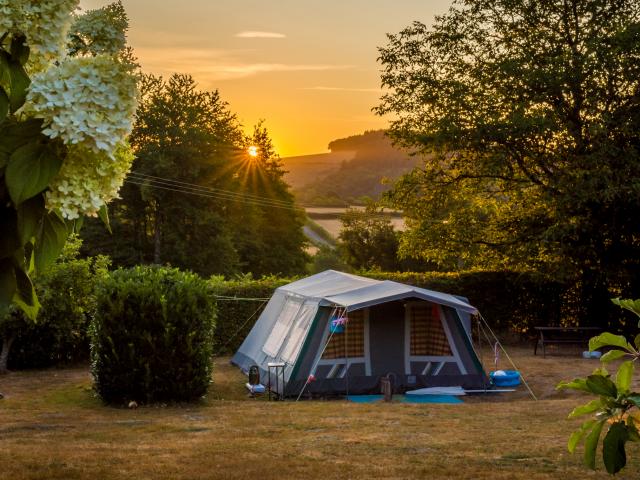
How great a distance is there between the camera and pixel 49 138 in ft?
9.49

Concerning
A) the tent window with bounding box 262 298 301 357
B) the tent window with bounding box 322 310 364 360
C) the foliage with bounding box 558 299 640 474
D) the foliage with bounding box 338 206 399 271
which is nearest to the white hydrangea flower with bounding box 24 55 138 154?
the foliage with bounding box 558 299 640 474

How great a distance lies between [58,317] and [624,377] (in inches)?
615

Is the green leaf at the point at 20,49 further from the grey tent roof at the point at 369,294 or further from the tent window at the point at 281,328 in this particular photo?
the tent window at the point at 281,328

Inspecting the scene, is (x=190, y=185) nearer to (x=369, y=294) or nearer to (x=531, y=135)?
(x=531, y=135)

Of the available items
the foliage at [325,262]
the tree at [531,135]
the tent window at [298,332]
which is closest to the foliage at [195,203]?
the foliage at [325,262]

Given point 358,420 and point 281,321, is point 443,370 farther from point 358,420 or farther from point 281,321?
point 358,420

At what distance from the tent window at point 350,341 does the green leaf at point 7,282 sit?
11.7 meters

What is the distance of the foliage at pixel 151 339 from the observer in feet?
41.9

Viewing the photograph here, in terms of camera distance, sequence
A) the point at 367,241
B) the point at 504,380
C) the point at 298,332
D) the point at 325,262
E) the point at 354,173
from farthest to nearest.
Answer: the point at 354,173 → the point at 325,262 → the point at 367,241 → the point at 504,380 → the point at 298,332

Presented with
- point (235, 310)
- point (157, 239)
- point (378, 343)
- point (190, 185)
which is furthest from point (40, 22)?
point (190, 185)

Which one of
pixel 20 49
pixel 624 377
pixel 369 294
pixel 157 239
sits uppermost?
pixel 157 239

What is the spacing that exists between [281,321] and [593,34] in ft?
37.0

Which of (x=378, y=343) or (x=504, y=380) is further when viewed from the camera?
(x=504, y=380)

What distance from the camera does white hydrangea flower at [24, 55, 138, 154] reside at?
283 cm
